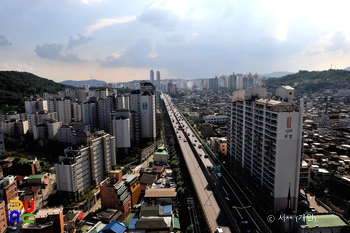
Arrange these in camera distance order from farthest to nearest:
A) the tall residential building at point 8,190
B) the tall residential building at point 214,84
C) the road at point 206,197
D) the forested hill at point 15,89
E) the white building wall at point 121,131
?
the tall residential building at point 214,84, the forested hill at point 15,89, the white building wall at point 121,131, the tall residential building at point 8,190, the road at point 206,197

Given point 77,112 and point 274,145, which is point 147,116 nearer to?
point 77,112

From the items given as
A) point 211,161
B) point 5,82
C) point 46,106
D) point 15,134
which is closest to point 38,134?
point 15,134

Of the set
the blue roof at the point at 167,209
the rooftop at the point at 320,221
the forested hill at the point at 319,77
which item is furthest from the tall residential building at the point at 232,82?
the rooftop at the point at 320,221

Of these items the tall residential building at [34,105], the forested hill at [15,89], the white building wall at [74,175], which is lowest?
the white building wall at [74,175]

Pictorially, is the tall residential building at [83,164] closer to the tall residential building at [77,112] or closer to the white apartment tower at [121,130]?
the white apartment tower at [121,130]

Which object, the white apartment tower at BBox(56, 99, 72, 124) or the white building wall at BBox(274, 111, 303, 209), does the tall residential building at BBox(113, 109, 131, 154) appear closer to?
the white apartment tower at BBox(56, 99, 72, 124)

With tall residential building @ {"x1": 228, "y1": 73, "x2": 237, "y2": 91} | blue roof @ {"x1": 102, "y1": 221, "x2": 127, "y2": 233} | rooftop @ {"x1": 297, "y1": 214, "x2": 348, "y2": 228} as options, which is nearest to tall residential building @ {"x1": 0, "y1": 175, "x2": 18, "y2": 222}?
blue roof @ {"x1": 102, "y1": 221, "x2": 127, "y2": 233}
